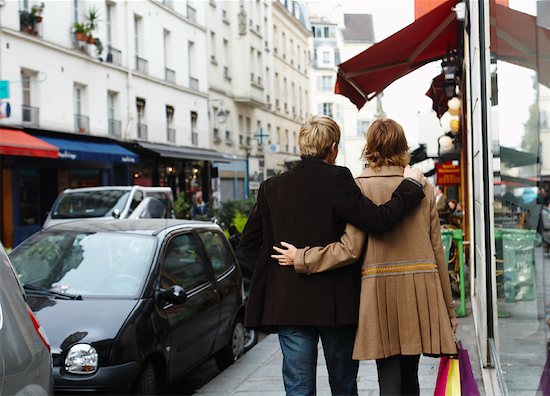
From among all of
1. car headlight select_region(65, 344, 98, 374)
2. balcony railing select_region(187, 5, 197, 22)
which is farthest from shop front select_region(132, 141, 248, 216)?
car headlight select_region(65, 344, 98, 374)

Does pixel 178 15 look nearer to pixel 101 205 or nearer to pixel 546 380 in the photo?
pixel 101 205

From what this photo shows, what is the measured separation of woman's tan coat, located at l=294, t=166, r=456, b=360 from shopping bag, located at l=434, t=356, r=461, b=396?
0.40 feet

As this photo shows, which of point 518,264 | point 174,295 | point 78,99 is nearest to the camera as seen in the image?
point 518,264

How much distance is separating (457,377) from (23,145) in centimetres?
1746

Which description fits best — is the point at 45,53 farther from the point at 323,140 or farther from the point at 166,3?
the point at 323,140

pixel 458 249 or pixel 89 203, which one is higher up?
pixel 89 203

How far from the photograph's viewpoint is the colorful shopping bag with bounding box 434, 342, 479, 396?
11.3 ft

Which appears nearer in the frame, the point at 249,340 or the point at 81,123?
the point at 249,340

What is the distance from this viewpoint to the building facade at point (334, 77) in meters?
73.2

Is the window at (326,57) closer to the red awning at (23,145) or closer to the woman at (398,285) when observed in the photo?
the red awning at (23,145)

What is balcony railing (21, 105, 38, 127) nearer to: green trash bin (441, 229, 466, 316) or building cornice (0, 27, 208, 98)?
building cornice (0, 27, 208, 98)

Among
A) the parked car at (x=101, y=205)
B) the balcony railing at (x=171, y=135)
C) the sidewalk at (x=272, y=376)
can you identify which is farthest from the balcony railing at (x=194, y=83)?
the sidewalk at (x=272, y=376)

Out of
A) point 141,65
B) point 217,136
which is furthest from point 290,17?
point 141,65

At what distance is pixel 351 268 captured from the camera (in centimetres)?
350
